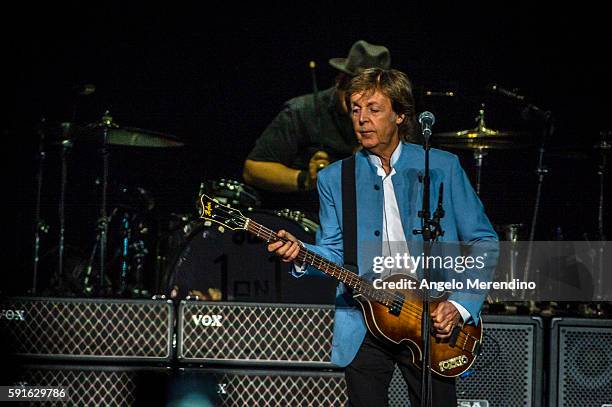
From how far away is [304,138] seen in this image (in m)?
7.36

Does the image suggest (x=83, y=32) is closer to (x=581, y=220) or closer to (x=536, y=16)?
(x=536, y=16)

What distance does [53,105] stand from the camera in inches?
298

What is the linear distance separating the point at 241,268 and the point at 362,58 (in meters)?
1.90

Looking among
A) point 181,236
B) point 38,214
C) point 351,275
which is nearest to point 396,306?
point 351,275

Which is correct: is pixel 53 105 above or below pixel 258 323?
above

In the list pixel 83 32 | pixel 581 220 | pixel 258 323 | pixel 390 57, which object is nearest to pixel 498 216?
pixel 581 220

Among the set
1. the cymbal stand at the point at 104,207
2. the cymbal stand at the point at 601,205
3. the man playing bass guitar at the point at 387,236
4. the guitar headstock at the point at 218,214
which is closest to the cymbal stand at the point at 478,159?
the cymbal stand at the point at 601,205

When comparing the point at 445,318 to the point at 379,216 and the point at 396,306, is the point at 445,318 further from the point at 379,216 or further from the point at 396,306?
the point at 379,216

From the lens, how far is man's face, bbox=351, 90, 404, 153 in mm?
4211

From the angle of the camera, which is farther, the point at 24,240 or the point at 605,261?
the point at 24,240

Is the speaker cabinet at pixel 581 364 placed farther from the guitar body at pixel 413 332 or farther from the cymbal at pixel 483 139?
the cymbal at pixel 483 139

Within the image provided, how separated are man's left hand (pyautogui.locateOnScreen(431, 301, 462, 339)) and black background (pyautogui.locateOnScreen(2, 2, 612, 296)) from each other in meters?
3.48

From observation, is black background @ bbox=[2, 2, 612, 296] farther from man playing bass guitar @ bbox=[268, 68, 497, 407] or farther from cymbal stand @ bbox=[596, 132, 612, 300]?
man playing bass guitar @ bbox=[268, 68, 497, 407]

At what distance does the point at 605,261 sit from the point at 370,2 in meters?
2.74
